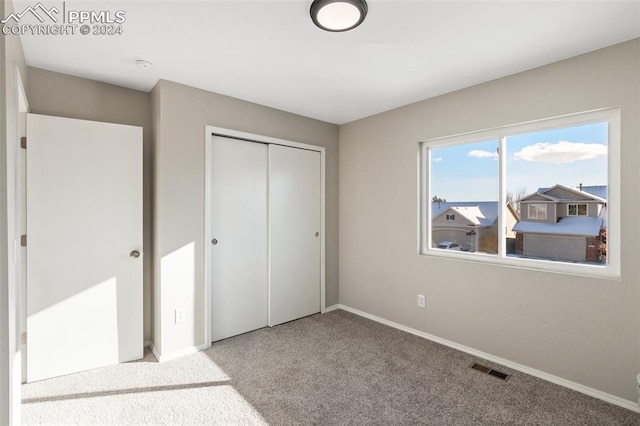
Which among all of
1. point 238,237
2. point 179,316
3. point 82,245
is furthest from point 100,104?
point 179,316

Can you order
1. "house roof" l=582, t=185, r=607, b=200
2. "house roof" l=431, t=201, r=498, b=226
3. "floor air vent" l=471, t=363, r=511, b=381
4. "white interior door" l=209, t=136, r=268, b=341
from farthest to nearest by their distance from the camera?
1. "white interior door" l=209, t=136, r=268, b=341
2. "house roof" l=431, t=201, r=498, b=226
3. "floor air vent" l=471, t=363, r=511, b=381
4. "house roof" l=582, t=185, r=607, b=200

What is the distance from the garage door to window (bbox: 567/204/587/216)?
0.18 metres

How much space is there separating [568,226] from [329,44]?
88.7 inches

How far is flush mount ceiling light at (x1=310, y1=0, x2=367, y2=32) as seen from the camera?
1.70 m

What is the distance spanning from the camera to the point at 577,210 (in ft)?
7.98

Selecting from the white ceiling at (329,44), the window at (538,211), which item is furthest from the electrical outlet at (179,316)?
the window at (538,211)

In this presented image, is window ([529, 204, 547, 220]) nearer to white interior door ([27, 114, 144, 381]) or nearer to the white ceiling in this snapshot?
the white ceiling

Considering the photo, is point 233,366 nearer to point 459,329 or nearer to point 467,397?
point 467,397

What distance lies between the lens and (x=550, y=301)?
2.46 meters

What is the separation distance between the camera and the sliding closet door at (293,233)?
3.64 metres

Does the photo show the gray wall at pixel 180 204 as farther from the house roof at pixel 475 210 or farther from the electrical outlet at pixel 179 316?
the house roof at pixel 475 210

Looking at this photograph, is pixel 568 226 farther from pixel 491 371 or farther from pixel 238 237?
pixel 238 237

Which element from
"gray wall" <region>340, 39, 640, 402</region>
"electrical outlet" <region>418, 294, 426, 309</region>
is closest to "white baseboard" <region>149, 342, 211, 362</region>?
"gray wall" <region>340, 39, 640, 402</region>

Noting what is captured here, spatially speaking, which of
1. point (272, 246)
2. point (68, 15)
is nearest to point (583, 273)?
point (272, 246)
